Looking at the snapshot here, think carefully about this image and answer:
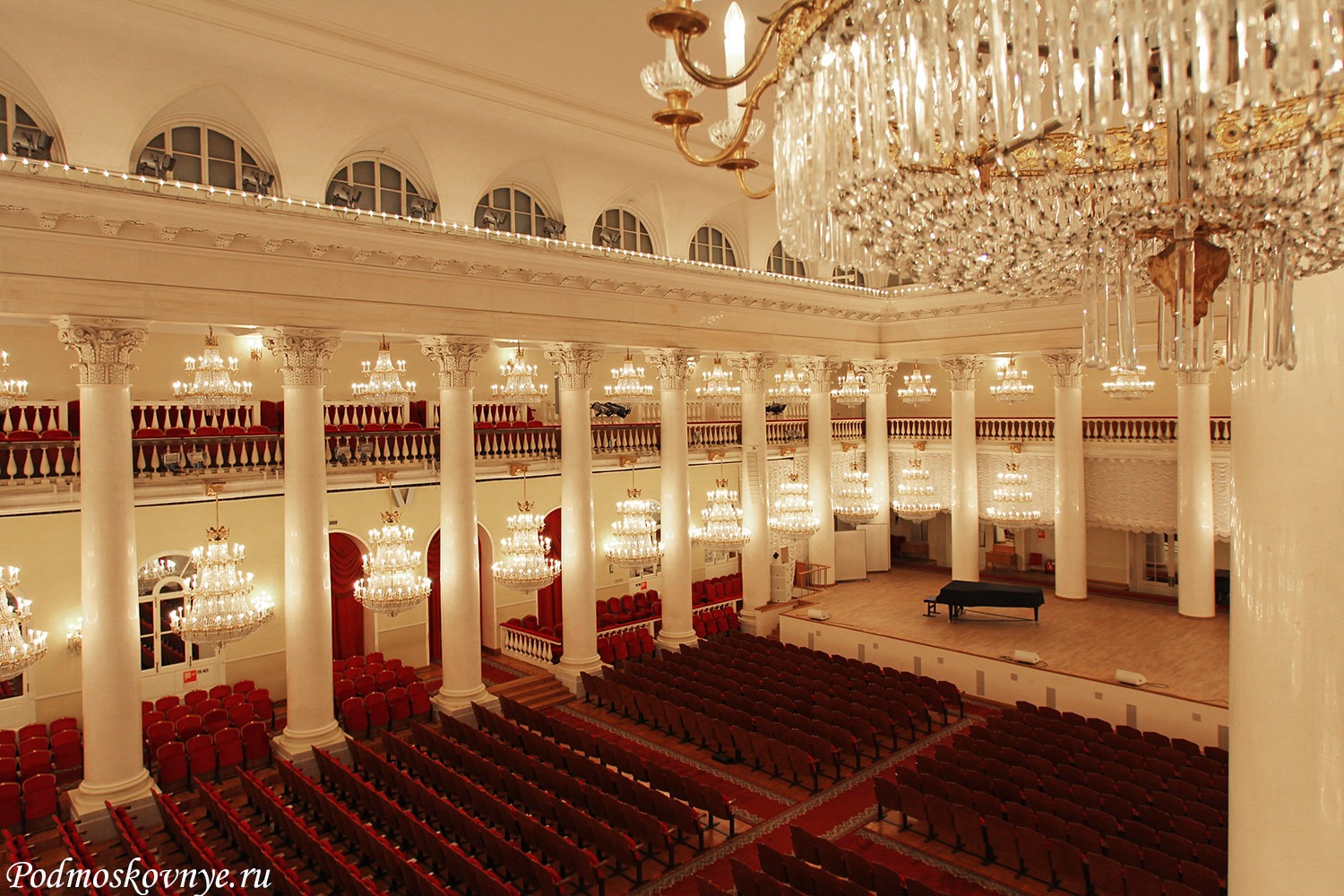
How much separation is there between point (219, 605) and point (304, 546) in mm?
1664

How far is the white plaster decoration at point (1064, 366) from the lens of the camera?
736 inches

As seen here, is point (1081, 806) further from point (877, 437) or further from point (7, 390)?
point (7, 390)

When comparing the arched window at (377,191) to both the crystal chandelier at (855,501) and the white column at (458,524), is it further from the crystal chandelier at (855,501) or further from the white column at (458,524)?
the crystal chandelier at (855,501)

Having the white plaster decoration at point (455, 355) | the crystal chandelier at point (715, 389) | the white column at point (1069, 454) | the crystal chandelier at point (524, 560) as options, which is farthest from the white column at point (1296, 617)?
the white column at point (1069, 454)

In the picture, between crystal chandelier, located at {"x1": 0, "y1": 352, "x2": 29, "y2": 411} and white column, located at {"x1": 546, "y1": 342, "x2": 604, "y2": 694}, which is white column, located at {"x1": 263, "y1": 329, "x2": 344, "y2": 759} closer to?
crystal chandelier, located at {"x1": 0, "y1": 352, "x2": 29, "y2": 411}

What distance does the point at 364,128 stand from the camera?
11.8 m

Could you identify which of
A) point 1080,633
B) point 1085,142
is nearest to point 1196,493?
point 1080,633

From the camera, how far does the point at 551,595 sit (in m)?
19.4

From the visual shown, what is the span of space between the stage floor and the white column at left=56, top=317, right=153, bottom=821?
12.2 m

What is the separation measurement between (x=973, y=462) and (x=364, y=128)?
15.5 meters

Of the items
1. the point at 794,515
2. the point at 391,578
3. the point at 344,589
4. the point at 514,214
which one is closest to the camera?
the point at 391,578

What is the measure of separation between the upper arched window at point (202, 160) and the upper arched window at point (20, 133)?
1014mm

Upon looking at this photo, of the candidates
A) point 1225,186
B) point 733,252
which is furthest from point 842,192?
point 733,252

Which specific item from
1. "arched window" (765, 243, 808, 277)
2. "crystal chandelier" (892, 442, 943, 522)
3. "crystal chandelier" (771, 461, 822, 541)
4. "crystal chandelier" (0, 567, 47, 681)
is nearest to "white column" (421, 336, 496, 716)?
"crystal chandelier" (0, 567, 47, 681)
